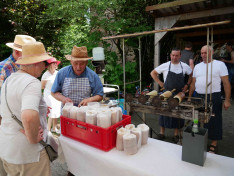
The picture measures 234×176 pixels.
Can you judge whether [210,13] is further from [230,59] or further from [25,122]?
[25,122]

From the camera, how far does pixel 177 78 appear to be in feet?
11.3

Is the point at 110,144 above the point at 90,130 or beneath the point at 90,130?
beneath

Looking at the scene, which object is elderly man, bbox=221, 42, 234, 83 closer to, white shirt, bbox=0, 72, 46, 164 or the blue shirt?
the blue shirt

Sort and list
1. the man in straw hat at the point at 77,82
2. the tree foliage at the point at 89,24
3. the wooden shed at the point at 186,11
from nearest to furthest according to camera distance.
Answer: the man in straw hat at the point at 77,82 < the wooden shed at the point at 186,11 < the tree foliage at the point at 89,24

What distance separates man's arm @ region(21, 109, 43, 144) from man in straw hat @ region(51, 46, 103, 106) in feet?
3.65

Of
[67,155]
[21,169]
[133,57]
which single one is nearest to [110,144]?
[67,155]

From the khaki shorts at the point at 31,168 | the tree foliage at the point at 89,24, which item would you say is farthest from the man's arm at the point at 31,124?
the tree foliage at the point at 89,24

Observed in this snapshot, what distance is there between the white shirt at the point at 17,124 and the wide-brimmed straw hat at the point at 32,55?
0.12 meters

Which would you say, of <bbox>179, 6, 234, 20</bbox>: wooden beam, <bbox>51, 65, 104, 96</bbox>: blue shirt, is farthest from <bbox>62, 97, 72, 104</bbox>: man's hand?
<bbox>179, 6, 234, 20</bbox>: wooden beam

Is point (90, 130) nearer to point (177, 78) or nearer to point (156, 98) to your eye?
point (156, 98)

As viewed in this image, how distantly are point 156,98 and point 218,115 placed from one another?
52.0 inches

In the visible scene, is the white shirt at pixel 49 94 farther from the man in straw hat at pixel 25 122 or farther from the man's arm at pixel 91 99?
the man in straw hat at pixel 25 122

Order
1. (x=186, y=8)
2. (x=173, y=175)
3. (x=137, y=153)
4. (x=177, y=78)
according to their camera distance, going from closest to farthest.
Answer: (x=173, y=175)
(x=137, y=153)
(x=177, y=78)
(x=186, y=8)

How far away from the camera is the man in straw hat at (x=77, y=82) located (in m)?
2.60
